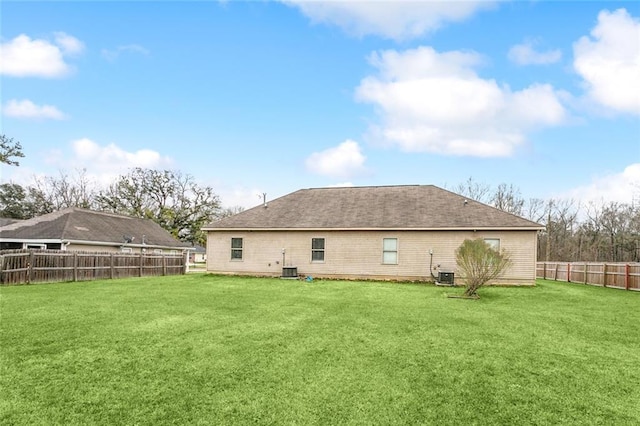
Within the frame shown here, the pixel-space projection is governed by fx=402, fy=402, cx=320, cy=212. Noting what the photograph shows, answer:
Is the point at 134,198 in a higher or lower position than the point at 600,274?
higher

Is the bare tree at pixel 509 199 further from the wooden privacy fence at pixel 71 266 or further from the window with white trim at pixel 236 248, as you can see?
the wooden privacy fence at pixel 71 266

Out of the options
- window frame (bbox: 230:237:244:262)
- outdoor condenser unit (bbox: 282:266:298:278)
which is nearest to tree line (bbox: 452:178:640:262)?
outdoor condenser unit (bbox: 282:266:298:278)

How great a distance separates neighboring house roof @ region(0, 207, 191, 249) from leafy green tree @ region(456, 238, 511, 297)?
21733 millimetres

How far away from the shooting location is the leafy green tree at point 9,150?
984 inches

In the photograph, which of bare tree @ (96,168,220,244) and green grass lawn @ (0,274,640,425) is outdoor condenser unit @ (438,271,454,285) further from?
bare tree @ (96,168,220,244)

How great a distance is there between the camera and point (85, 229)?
2594cm

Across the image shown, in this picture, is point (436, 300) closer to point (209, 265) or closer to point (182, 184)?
point (209, 265)

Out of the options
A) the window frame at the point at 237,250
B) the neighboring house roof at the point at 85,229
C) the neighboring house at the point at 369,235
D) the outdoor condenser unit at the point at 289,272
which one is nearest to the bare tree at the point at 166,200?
the neighboring house roof at the point at 85,229

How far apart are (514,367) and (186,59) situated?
16.1m

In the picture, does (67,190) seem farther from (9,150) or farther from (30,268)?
(30,268)

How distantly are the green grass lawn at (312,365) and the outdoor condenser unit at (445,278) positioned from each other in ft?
21.4

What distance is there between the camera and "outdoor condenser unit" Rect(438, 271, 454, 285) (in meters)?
16.7

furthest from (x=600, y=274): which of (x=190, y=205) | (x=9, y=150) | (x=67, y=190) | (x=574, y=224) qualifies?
(x=67, y=190)

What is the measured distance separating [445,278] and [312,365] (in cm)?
1243
